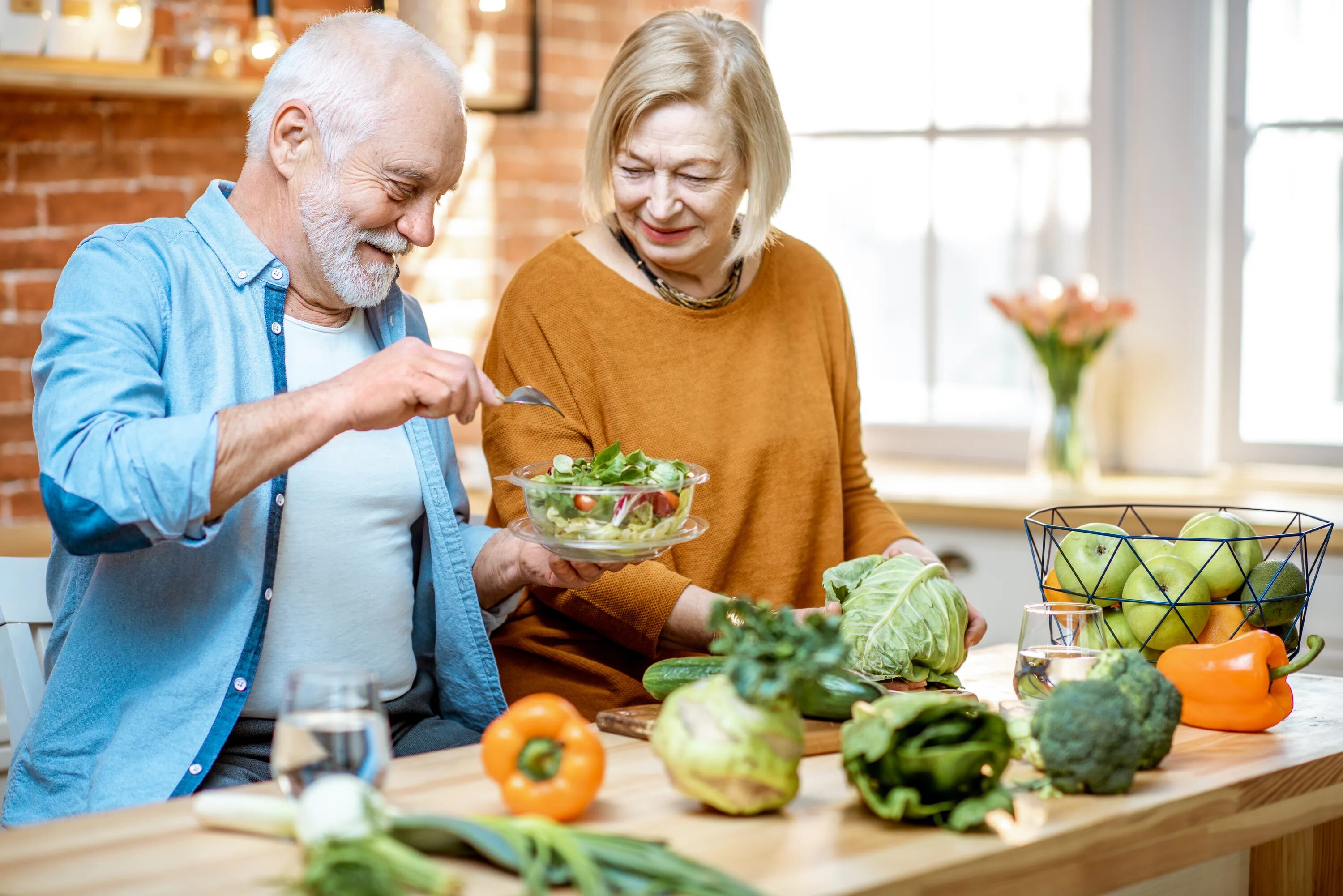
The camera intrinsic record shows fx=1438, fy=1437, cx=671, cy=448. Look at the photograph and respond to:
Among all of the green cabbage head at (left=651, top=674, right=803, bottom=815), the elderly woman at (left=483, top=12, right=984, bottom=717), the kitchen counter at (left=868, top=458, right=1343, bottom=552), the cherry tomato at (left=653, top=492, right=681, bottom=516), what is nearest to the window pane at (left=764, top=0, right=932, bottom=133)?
the kitchen counter at (left=868, top=458, right=1343, bottom=552)

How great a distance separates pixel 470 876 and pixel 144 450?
607 millimetres

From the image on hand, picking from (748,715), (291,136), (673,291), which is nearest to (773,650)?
(748,715)

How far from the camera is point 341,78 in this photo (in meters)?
1.79

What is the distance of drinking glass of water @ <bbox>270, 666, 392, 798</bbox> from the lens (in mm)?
1147

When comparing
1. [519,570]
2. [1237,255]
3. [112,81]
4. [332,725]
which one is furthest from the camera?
[1237,255]

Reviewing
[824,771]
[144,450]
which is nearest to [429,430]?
[144,450]

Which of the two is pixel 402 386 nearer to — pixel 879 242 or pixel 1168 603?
pixel 1168 603

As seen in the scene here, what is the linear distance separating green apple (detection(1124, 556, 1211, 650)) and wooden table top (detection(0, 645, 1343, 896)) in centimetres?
14

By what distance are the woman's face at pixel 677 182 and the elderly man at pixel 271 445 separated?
0.31 metres

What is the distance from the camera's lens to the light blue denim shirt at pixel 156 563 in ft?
5.33

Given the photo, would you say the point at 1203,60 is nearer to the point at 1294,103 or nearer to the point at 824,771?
the point at 1294,103

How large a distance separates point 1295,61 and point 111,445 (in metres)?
2.92

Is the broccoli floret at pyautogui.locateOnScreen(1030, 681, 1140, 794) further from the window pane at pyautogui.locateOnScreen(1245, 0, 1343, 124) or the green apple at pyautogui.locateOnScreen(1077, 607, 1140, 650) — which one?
the window pane at pyautogui.locateOnScreen(1245, 0, 1343, 124)

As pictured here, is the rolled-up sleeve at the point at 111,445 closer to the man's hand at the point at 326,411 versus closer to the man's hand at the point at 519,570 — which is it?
the man's hand at the point at 326,411
